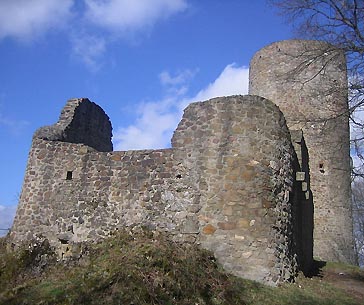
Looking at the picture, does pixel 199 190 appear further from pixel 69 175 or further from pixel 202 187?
pixel 69 175

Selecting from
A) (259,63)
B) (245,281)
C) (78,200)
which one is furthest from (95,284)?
(259,63)

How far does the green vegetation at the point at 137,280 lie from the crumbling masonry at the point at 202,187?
1.98 feet

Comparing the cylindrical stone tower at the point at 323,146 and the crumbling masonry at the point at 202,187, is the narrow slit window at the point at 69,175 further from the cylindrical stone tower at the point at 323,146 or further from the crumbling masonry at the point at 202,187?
the cylindrical stone tower at the point at 323,146

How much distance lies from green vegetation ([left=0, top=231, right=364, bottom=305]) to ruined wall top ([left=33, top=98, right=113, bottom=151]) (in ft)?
12.4

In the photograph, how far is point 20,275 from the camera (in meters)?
9.34

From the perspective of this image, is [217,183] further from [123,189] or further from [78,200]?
[78,200]

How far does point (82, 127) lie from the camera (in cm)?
1409

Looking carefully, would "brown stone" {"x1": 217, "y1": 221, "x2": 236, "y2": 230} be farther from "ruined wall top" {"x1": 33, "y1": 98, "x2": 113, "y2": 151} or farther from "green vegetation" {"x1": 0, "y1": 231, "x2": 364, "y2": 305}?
"ruined wall top" {"x1": 33, "y1": 98, "x2": 113, "y2": 151}

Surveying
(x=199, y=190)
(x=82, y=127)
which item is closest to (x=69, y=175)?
(x=82, y=127)

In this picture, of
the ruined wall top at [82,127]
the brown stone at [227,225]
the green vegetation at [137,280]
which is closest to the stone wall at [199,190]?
the brown stone at [227,225]

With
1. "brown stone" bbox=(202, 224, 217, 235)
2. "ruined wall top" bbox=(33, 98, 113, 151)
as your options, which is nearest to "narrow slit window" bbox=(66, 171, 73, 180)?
"ruined wall top" bbox=(33, 98, 113, 151)

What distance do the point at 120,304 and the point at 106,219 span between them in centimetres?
418

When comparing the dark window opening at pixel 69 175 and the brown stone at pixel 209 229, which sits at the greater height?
the dark window opening at pixel 69 175

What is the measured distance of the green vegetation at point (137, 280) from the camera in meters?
7.43
